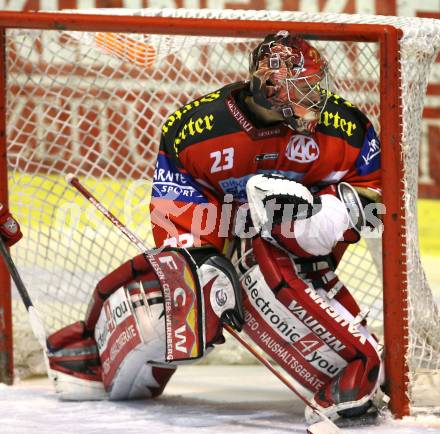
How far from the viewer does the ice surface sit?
96.8 inches

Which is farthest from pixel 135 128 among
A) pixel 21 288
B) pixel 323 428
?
pixel 323 428

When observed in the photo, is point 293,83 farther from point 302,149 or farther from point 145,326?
point 145,326

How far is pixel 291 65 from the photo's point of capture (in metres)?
2.46

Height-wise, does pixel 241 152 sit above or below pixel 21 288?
above

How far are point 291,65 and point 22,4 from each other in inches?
124

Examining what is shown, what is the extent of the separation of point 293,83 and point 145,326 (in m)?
0.63

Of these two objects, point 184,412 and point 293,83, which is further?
point 184,412

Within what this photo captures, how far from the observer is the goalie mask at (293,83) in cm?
246

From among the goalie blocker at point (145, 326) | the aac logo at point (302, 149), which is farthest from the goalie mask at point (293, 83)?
the goalie blocker at point (145, 326)

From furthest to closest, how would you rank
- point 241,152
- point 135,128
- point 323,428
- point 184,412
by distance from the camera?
point 135,128
point 184,412
point 241,152
point 323,428

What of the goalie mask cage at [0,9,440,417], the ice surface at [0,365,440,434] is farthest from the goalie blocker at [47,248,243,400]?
the goalie mask cage at [0,9,440,417]

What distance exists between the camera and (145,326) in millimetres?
2623

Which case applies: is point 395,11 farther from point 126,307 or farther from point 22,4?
point 126,307

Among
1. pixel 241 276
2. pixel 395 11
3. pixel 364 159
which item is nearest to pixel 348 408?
pixel 241 276
